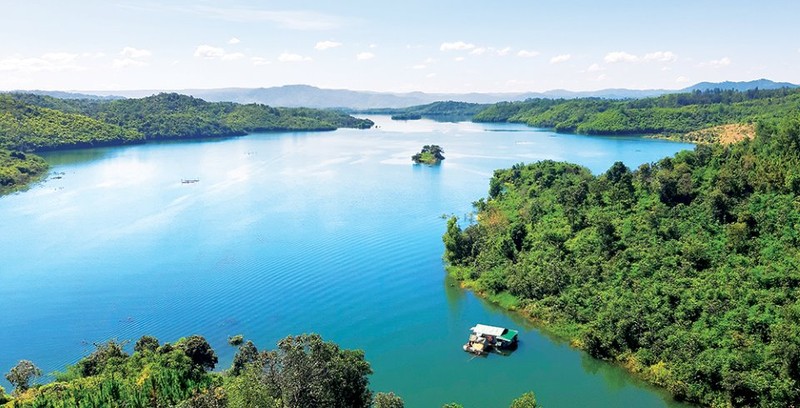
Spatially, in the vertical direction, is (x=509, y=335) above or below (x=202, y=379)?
below

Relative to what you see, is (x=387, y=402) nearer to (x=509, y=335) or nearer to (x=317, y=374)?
(x=317, y=374)

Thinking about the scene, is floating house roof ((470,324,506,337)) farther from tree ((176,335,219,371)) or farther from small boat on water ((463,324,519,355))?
tree ((176,335,219,371))

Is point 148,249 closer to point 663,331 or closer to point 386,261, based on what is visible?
point 386,261

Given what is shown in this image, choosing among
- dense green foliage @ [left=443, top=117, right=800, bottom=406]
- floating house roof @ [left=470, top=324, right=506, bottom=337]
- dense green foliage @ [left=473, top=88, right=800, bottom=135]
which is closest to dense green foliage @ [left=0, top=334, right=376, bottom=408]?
floating house roof @ [left=470, top=324, right=506, bottom=337]

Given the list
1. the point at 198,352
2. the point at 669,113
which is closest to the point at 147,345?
the point at 198,352

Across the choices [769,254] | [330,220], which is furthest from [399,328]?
[330,220]

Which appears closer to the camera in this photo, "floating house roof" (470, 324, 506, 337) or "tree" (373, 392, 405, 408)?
"tree" (373, 392, 405, 408)

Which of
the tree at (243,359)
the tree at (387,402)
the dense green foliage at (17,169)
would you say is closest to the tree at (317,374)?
the tree at (387,402)
